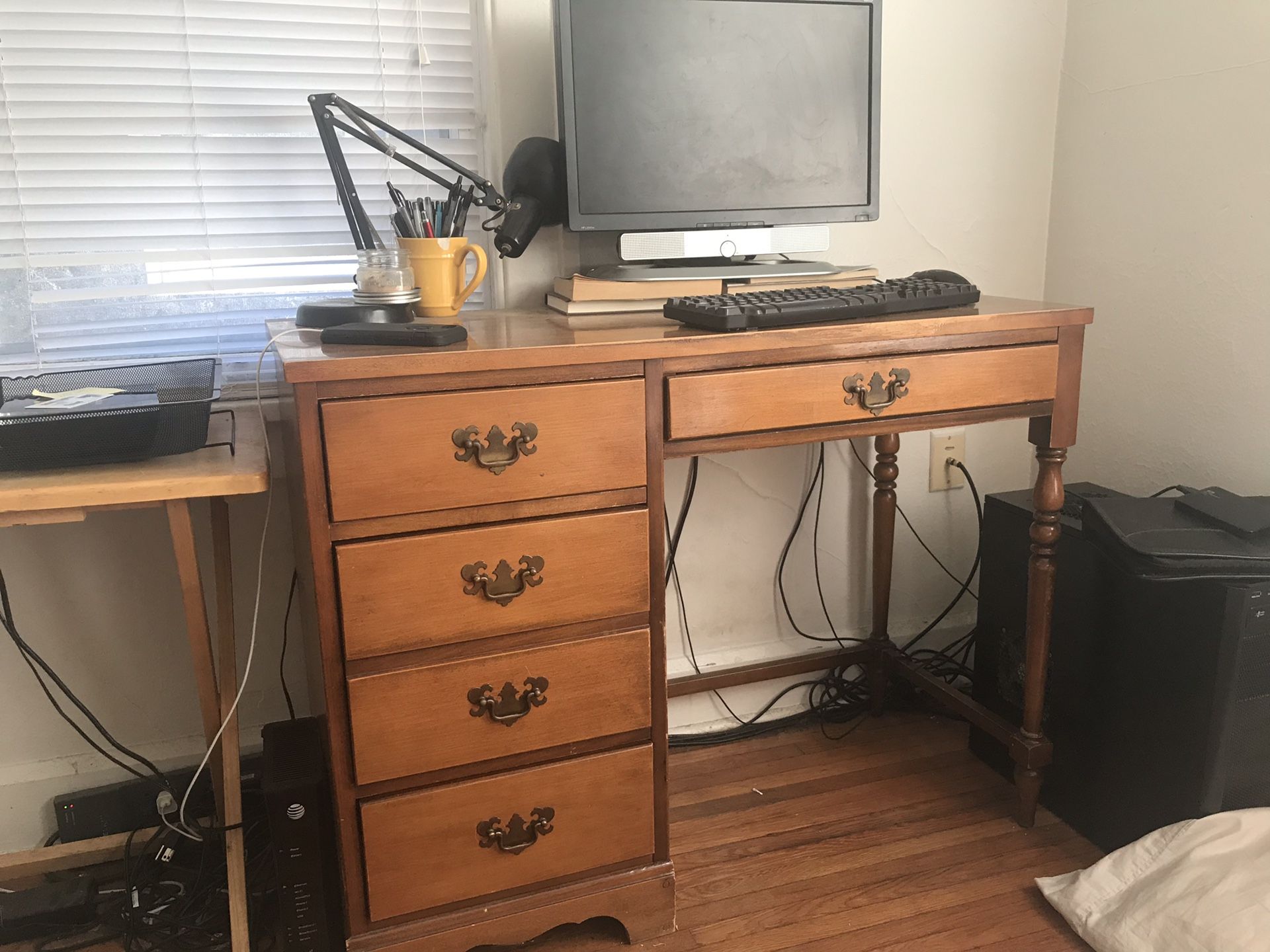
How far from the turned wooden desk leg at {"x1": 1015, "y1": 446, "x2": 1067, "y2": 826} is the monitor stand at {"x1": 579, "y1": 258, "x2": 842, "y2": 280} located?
0.43 m

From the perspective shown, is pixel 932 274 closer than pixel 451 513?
No

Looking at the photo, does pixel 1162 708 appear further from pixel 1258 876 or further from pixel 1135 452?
pixel 1135 452

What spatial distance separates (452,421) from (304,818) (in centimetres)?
56

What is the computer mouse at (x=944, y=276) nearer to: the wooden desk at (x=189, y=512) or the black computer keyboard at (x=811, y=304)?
the black computer keyboard at (x=811, y=304)

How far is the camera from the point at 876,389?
1269mm

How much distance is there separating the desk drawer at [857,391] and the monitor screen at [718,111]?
0.40m

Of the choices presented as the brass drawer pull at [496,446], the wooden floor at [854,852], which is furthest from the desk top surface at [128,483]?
the wooden floor at [854,852]

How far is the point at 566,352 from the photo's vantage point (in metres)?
1.10

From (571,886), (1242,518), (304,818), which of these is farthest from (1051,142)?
(304,818)

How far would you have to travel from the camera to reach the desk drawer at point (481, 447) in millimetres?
1050

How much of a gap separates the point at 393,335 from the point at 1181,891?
119 centimetres

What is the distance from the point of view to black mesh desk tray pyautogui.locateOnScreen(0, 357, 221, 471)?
107 cm

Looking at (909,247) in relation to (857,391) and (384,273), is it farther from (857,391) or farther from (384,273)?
(384,273)

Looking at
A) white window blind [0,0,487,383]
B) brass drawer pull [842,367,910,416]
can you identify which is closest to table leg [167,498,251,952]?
white window blind [0,0,487,383]
